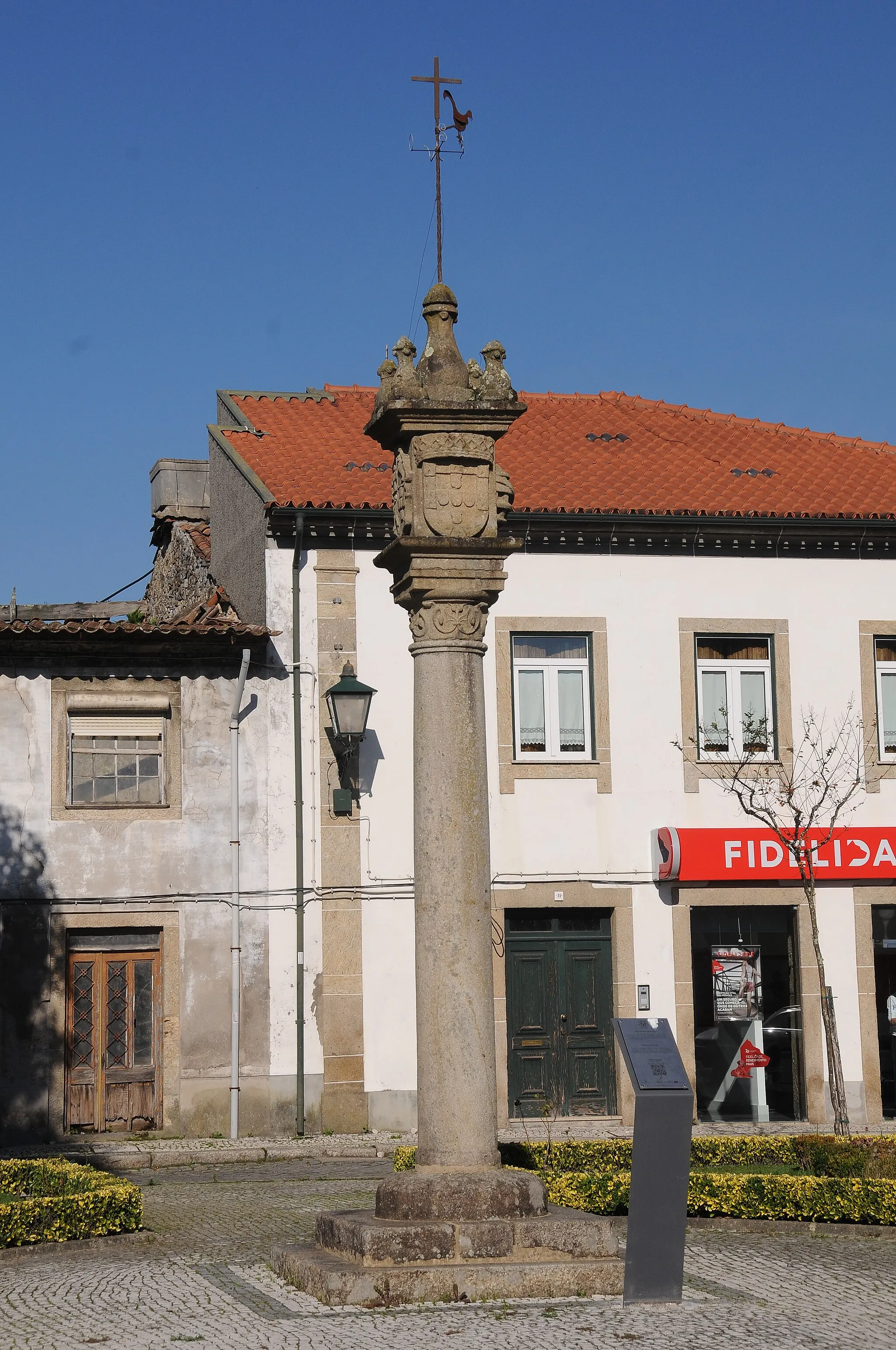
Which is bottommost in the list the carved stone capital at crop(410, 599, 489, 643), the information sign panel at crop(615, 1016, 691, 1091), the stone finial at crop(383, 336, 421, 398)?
the information sign panel at crop(615, 1016, 691, 1091)

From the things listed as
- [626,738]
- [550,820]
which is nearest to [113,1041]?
[550,820]

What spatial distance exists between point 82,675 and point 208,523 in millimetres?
6114

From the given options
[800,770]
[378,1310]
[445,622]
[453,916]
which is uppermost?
[800,770]

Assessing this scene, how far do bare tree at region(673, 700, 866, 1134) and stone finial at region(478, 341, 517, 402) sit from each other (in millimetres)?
9484

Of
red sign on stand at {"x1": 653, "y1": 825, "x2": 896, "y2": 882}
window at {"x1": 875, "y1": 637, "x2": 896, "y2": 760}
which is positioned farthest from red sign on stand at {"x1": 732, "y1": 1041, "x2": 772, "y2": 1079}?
window at {"x1": 875, "y1": 637, "x2": 896, "y2": 760}

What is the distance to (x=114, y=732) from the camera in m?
18.1

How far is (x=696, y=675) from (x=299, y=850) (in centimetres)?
480

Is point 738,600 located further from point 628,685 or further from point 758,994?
point 758,994

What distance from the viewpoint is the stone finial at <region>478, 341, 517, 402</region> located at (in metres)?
9.84

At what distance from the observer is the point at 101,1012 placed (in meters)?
17.7

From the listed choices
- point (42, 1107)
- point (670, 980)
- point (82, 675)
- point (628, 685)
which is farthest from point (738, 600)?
point (42, 1107)

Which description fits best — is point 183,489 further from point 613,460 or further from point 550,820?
point 550,820

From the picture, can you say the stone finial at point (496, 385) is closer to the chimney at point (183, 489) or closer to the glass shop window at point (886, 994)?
the glass shop window at point (886, 994)

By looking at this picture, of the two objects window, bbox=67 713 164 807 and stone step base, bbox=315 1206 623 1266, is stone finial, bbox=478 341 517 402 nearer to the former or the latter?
stone step base, bbox=315 1206 623 1266
